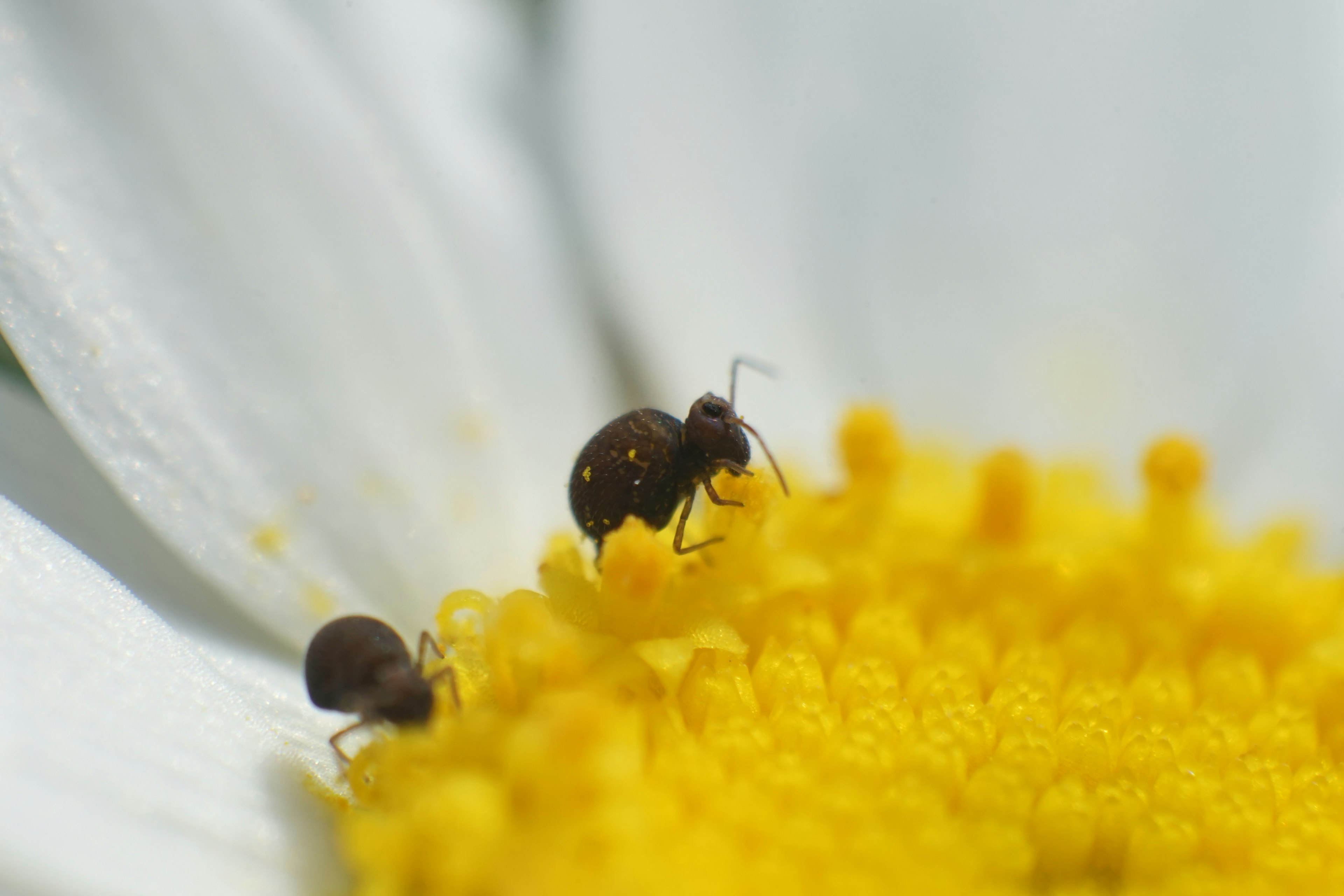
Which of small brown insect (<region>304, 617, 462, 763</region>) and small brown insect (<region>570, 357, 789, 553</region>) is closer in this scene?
→ small brown insect (<region>304, 617, 462, 763</region>)

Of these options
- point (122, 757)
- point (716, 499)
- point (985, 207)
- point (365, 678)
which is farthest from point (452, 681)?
point (985, 207)

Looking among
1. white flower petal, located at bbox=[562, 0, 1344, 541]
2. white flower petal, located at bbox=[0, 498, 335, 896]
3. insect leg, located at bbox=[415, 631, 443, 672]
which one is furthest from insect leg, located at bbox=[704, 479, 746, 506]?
white flower petal, located at bbox=[562, 0, 1344, 541]

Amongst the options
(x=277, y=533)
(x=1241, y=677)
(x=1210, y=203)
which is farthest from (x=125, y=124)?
(x=1210, y=203)

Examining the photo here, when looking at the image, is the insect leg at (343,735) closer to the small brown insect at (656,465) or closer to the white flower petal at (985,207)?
the small brown insect at (656,465)

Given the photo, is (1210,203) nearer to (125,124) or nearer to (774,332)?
(774,332)

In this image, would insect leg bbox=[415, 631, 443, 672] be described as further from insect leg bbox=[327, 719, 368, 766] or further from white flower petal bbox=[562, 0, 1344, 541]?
white flower petal bbox=[562, 0, 1344, 541]

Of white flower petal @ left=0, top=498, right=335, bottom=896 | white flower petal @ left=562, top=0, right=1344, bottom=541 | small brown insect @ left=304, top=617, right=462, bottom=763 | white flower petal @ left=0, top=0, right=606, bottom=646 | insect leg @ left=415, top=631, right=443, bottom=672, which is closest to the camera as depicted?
white flower petal @ left=0, top=498, right=335, bottom=896

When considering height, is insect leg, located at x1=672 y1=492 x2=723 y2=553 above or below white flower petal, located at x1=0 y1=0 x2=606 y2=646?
below
